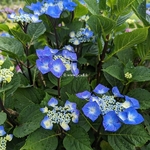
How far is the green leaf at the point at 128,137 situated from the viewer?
0.86m

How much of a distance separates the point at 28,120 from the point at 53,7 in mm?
352

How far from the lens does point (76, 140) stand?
2.83ft

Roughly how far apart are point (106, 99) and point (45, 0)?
45 centimetres

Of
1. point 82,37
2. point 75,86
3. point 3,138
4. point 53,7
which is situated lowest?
point 3,138

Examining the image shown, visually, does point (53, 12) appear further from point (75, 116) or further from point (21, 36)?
point (75, 116)

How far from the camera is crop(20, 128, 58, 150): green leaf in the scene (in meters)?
0.84

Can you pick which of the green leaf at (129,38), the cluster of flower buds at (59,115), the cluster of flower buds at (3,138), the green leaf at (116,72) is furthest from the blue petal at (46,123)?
the green leaf at (129,38)

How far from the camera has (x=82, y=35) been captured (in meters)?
1.09

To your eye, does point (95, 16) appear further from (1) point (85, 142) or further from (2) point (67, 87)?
(1) point (85, 142)

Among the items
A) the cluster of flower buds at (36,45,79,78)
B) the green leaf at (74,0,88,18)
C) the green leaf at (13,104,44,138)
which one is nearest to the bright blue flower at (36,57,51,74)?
the cluster of flower buds at (36,45,79,78)

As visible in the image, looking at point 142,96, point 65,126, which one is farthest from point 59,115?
point 142,96

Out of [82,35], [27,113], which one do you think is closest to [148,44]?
[82,35]

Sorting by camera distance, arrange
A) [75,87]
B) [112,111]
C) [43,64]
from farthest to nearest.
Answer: [75,87] < [43,64] < [112,111]

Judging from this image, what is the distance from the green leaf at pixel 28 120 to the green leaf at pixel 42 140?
0.02 metres
